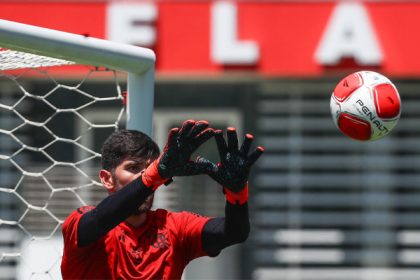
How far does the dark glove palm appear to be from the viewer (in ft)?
11.4

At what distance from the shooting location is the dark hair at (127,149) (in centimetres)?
372

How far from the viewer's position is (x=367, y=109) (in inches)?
175

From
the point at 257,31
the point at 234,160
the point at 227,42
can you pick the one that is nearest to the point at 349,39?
the point at 257,31

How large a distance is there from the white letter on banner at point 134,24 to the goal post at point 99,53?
4.57 metres

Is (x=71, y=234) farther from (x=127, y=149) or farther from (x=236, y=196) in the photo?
(x=236, y=196)

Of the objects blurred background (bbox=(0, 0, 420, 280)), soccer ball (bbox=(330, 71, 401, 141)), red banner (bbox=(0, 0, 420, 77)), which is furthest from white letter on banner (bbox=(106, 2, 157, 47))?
soccer ball (bbox=(330, 71, 401, 141))

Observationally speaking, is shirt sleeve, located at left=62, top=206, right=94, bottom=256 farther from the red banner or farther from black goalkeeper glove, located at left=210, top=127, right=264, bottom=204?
the red banner

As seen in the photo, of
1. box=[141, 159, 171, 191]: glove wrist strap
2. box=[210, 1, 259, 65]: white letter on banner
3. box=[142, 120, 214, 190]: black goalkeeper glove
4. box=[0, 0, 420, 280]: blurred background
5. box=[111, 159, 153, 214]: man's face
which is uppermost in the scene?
box=[142, 120, 214, 190]: black goalkeeper glove

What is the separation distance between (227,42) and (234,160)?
18.5ft

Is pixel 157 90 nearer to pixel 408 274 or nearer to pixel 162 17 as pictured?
pixel 162 17

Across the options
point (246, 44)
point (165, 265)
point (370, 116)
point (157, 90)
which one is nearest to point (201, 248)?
point (165, 265)

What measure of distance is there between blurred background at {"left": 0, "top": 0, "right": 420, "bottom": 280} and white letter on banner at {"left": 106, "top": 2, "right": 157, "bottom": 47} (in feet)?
1.09

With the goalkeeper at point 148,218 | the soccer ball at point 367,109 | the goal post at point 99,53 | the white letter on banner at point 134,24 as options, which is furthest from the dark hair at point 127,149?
the white letter on banner at point 134,24

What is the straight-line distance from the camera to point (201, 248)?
3.85 m
